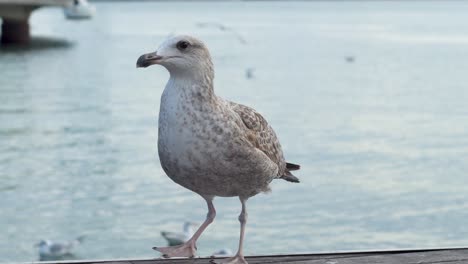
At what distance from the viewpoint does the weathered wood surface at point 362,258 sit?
4.47 meters

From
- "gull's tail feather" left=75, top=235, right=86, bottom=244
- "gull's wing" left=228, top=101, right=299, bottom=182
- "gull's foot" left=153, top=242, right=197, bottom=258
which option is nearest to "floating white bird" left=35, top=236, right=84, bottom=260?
"gull's tail feather" left=75, top=235, right=86, bottom=244

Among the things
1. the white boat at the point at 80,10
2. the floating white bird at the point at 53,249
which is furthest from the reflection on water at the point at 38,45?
the floating white bird at the point at 53,249

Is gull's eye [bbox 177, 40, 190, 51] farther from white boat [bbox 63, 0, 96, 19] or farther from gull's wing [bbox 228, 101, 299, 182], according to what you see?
white boat [bbox 63, 0, 96, 19]

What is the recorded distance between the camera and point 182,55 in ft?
13.6

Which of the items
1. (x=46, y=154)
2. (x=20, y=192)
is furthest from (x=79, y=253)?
(x=46, y=154)

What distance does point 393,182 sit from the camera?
17.6m

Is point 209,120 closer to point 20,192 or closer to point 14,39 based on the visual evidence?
point 20,192

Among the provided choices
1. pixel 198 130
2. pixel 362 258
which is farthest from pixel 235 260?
pixel 198 130

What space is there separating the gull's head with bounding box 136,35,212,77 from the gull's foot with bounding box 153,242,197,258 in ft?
3.04

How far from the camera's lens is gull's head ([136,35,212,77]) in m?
4.11

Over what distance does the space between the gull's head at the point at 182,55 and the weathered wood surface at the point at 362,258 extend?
96cm

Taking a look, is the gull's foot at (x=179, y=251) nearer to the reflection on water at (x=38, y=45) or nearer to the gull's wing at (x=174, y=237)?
the gull's wing at (x=174, y=237)

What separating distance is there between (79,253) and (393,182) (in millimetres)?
6733

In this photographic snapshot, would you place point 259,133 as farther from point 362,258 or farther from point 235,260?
point 362,258
